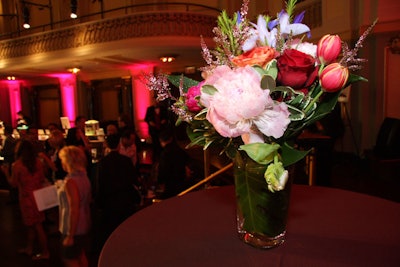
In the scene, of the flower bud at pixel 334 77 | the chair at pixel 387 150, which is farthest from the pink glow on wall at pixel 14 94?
the flower bud at pixel 334 77

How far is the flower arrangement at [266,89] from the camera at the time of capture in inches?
30.3

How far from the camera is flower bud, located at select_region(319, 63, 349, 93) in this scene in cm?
79

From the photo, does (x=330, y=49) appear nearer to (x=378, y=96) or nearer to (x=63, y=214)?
(x=63, y=214)

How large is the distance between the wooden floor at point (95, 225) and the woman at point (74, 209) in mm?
624

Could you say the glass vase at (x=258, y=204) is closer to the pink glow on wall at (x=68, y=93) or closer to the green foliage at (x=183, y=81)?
the green foliage at (x=183, y=81)

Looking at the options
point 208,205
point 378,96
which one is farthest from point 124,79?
point 208,205

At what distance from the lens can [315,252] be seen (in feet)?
2.98

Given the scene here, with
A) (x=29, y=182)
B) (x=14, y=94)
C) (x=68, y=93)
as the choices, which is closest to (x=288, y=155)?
(x=29, y=182)

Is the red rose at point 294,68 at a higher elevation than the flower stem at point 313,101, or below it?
higher

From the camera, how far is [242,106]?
0.75 m

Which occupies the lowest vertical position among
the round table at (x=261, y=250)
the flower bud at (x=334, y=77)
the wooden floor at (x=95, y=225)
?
the wooden floor at (x=95, y=225)

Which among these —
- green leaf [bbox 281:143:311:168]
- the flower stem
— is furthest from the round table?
the flower stem

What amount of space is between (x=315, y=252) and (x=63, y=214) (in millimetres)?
2479

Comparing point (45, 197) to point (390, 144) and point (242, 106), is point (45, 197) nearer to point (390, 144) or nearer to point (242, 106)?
point (242, 106)
